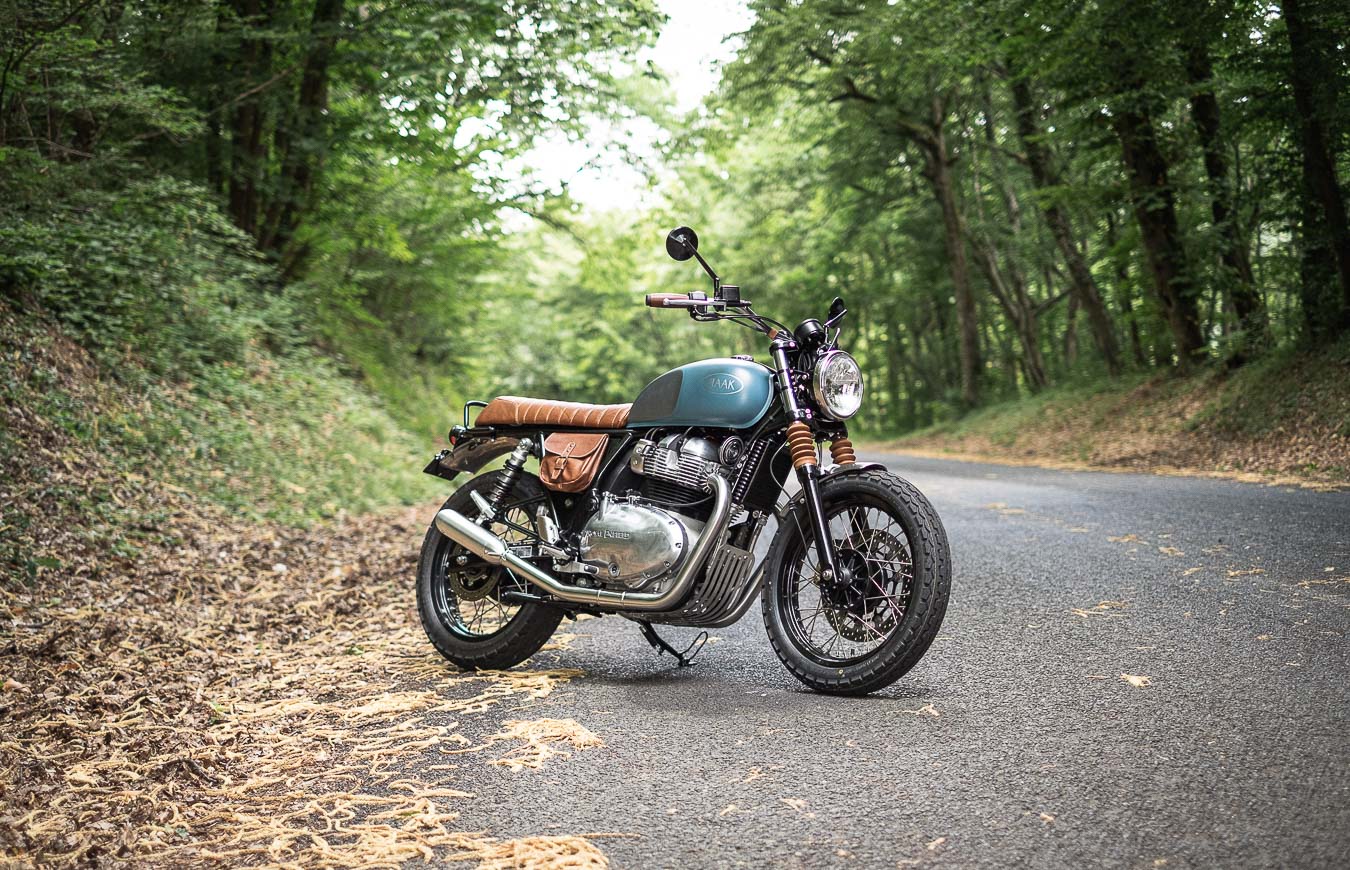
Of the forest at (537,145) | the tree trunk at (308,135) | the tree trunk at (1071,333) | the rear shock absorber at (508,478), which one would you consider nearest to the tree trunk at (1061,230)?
the forest at (537,145)

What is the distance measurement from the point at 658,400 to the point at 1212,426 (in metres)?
10.7

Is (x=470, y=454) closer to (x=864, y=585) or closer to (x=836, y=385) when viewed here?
(x=836, y=385)

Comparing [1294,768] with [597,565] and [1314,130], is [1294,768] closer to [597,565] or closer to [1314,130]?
[597,565]

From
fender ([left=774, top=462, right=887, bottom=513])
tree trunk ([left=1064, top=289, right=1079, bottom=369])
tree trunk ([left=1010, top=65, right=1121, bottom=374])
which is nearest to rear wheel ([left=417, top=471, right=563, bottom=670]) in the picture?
fender ([left=774, top=462, right=887, bottom=513])

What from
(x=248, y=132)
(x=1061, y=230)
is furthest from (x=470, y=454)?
(x=1061, y=230)

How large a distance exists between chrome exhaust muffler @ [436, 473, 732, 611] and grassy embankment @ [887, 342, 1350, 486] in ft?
22.8

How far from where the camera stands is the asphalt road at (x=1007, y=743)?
239 centimetres

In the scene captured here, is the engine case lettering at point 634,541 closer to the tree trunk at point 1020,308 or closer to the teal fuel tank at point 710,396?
the teal fuel tank at point 710,396

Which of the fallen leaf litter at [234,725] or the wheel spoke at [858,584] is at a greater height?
the wheel spoke at [858,584]

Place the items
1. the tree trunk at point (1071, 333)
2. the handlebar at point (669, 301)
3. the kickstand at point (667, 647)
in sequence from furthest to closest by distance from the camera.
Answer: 1. the tree trunk at point (1071, 333)
2. the kickstand at point (667, 647)
3. the handlebar at point (669, 301)

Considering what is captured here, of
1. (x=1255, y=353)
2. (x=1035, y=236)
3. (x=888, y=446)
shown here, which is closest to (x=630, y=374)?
(x=888, y=446)

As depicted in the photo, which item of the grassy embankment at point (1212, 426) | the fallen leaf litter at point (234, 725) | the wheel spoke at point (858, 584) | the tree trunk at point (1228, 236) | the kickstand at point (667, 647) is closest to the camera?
the fallen leaf litter at point (234, 725)

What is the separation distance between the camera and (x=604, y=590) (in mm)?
4148

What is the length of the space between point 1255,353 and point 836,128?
39.6 feet
